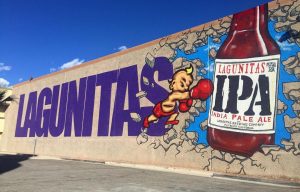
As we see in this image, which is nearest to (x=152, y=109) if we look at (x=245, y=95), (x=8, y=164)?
(x=245, y=95)

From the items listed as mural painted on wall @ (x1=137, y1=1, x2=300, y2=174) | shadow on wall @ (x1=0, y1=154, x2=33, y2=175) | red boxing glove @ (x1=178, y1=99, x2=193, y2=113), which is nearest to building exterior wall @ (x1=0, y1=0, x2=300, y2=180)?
mural painted on wall @ (x1=137, y1=1, x2=300, y2=174)

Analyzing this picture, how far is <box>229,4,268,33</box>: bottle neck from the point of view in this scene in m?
15.0

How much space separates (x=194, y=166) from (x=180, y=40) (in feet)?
19.7

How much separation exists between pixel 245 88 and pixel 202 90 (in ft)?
7.46

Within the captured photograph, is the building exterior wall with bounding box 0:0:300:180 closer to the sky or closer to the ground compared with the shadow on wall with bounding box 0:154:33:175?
closer to the sky

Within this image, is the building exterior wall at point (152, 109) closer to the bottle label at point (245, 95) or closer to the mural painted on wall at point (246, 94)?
the mural painted on wall at point (246, 94)

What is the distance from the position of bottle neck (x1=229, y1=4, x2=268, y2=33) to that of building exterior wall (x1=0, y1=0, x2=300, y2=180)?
0.28 metres

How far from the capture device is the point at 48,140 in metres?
27.8

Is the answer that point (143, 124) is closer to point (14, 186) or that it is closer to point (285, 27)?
point (285, 27)

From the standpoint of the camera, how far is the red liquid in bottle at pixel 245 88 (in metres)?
14.2

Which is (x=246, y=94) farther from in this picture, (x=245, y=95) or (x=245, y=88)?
(x=245, y=88)

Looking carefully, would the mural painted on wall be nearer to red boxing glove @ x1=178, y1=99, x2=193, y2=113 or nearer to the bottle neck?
the bottle neck

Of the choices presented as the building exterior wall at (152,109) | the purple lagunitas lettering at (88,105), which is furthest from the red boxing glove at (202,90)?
the purple lagunitas lettering at (88,105)

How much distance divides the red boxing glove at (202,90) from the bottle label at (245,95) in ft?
1.05
